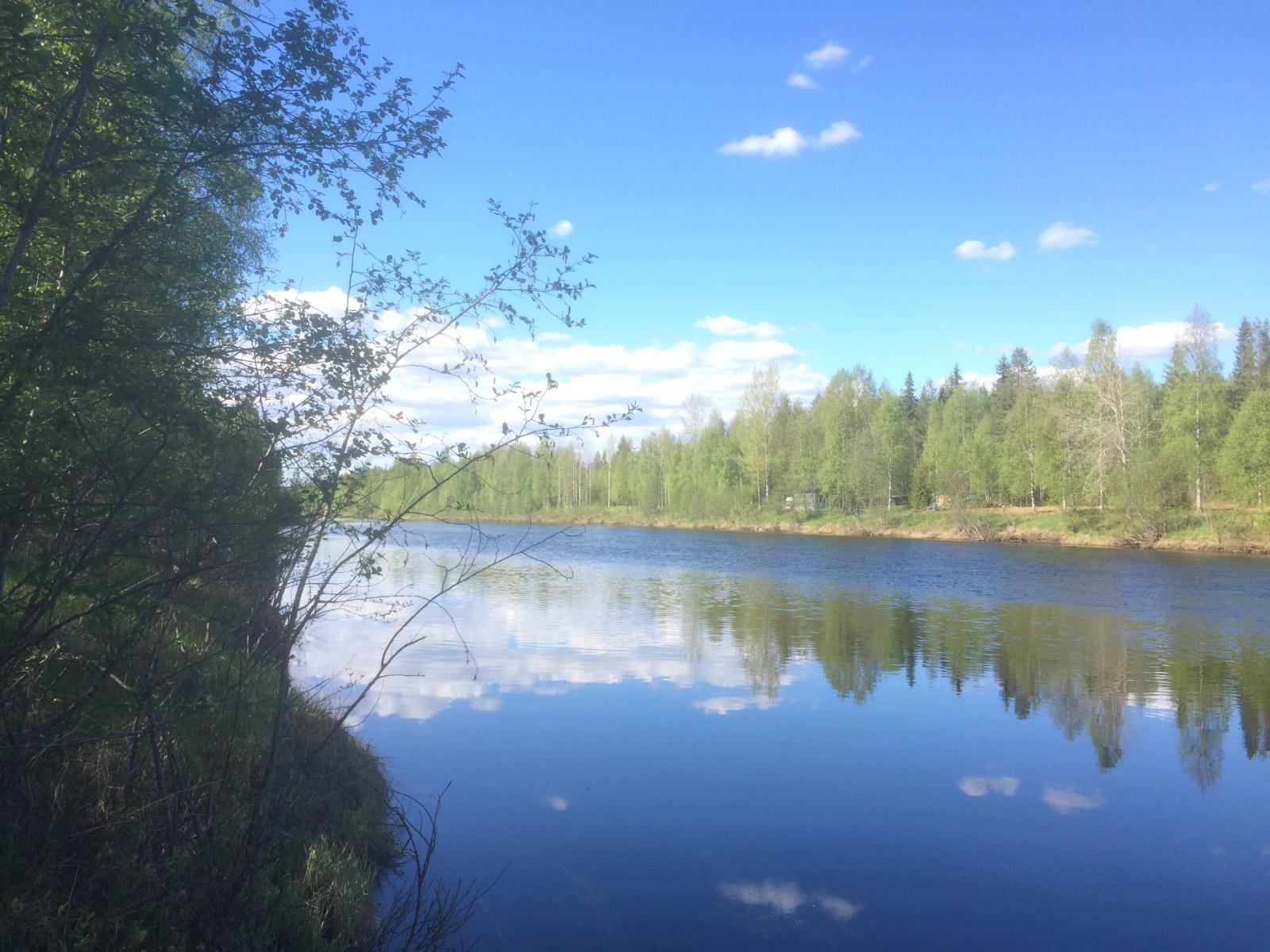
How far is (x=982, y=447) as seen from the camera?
199ft

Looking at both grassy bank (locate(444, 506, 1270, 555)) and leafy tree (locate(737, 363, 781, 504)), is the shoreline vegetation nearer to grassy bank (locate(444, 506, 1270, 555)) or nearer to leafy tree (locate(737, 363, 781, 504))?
grassy bank (locate(444, 506, 1270, 555))

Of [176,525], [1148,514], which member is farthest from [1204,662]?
[1148,514]

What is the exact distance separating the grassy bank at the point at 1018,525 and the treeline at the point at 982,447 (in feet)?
3.01

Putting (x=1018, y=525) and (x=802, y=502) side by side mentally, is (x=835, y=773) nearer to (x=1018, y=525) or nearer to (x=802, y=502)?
(x=1018, y=525)

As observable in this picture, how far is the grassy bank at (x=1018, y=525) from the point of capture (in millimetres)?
42156

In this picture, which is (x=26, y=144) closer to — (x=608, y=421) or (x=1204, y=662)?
(x=608, y=421)

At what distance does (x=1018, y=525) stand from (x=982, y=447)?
884cm

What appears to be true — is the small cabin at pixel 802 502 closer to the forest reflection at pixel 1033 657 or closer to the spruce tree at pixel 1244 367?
the spruce tree at pixel 1244 367

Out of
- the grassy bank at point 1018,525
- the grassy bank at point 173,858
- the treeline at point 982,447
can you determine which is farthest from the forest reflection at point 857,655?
the treeline at point 982,447

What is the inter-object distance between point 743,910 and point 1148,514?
47.1m

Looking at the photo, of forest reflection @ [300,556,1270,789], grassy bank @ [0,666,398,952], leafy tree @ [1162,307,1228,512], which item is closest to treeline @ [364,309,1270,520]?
leafy tree @ [1162,307,1228,512]

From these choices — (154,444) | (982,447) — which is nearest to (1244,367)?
(982,447)

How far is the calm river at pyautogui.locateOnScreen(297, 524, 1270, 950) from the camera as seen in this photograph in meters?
6.24

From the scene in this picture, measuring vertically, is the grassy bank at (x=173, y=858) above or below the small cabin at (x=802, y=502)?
below
